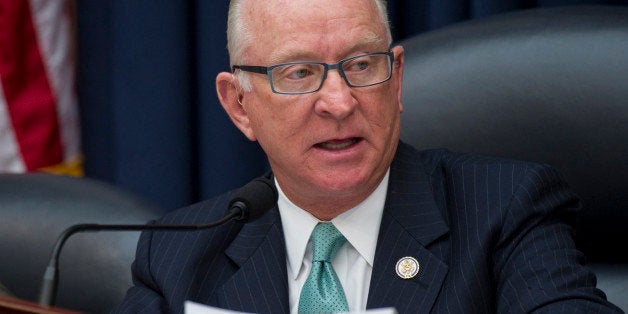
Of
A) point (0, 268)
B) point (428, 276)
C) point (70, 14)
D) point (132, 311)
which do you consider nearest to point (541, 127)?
point (428, 276)

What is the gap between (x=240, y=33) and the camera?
7.82 ft

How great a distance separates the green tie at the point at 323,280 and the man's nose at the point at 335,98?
29cm

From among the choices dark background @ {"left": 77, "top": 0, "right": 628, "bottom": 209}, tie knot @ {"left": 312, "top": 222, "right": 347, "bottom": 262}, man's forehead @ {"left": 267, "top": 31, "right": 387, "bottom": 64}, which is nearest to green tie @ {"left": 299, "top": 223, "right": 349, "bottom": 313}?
tie knot @ {"left": 312, "top": 222, "right": 347, "bottom": 262}

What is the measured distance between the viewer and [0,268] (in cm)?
275

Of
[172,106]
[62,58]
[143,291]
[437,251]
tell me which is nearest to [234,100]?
[143,291]

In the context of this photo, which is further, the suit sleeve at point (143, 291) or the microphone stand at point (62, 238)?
the suit sleeve at point (143, 291)

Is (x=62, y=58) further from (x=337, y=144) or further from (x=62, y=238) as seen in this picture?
(x=62, y=238)

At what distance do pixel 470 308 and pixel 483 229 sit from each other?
6.5 inches

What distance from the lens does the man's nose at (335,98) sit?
221cm

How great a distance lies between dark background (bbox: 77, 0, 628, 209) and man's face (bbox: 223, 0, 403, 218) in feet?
3.82

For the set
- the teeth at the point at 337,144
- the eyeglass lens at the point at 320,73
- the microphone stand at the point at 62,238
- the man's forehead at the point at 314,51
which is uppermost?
the man's forehead at the point at 314,51

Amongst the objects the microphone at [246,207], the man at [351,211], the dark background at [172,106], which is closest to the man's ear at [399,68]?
the man at [351,211]

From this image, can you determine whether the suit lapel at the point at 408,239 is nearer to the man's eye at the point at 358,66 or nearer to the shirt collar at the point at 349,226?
the shirt collar at the point at 349,226

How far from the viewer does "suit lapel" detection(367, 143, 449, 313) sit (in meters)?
2.24
